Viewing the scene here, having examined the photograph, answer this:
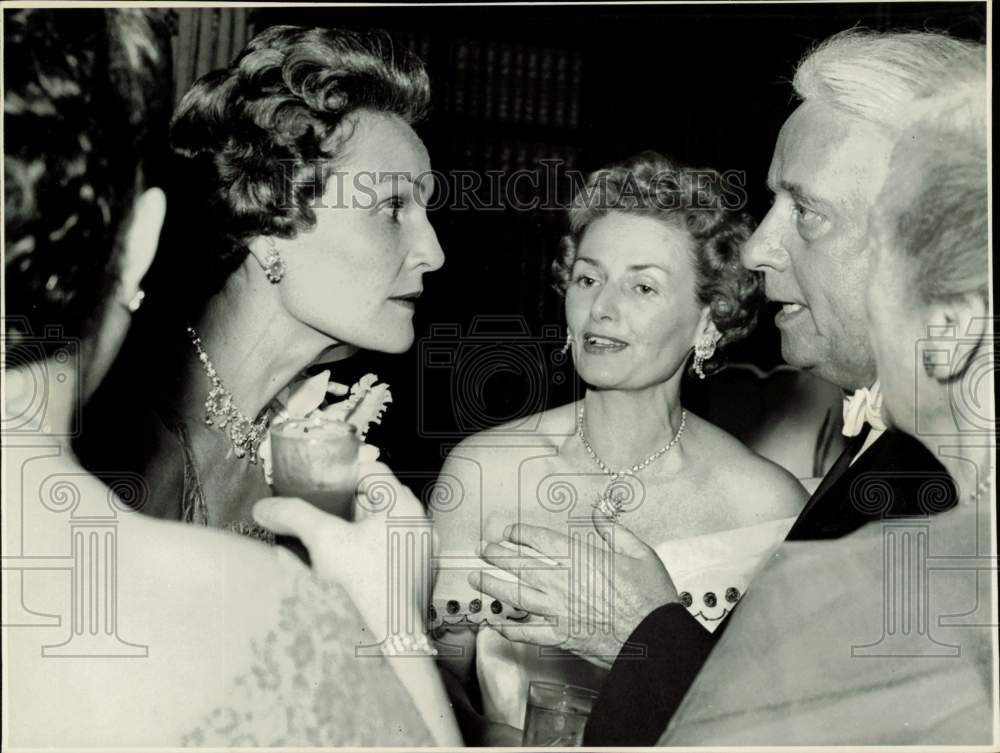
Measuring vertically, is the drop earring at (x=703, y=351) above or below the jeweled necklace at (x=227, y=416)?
above

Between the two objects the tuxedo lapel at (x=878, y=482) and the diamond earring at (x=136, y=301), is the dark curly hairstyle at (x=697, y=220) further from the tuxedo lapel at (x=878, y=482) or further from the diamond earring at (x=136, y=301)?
the diamond earring at (x=136, y=301)

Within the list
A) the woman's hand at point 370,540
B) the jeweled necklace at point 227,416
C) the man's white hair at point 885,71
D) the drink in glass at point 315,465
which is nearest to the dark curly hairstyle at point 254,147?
the jeweled necklace at point 227,416

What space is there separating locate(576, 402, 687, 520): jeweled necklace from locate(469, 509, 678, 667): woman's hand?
0.02 meters

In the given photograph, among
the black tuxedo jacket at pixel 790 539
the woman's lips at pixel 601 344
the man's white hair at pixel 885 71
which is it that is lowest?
the black tuxedo jacket at pixel 790 539

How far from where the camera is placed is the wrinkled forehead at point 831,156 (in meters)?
2.43

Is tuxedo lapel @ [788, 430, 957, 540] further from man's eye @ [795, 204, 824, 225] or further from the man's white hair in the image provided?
the man's white hair

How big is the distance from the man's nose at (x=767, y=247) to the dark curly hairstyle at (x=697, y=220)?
17 mm

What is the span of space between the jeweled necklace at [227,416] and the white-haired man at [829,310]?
24.3 inches

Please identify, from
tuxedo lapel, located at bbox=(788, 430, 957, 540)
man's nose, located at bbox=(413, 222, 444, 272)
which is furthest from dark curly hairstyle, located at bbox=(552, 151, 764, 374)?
tuxedo lapel, located at bbox=(788, 430, 957, 540)

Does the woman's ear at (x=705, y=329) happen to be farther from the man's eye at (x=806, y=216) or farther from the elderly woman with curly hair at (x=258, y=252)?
the elderly woman with curly hair at (x=258, y=252)

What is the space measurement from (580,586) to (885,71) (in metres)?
1.28

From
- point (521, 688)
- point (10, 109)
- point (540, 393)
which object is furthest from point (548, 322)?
point (10, 109)

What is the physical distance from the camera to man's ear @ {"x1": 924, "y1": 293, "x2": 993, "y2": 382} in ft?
8.08

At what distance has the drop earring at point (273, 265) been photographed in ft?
8.09
